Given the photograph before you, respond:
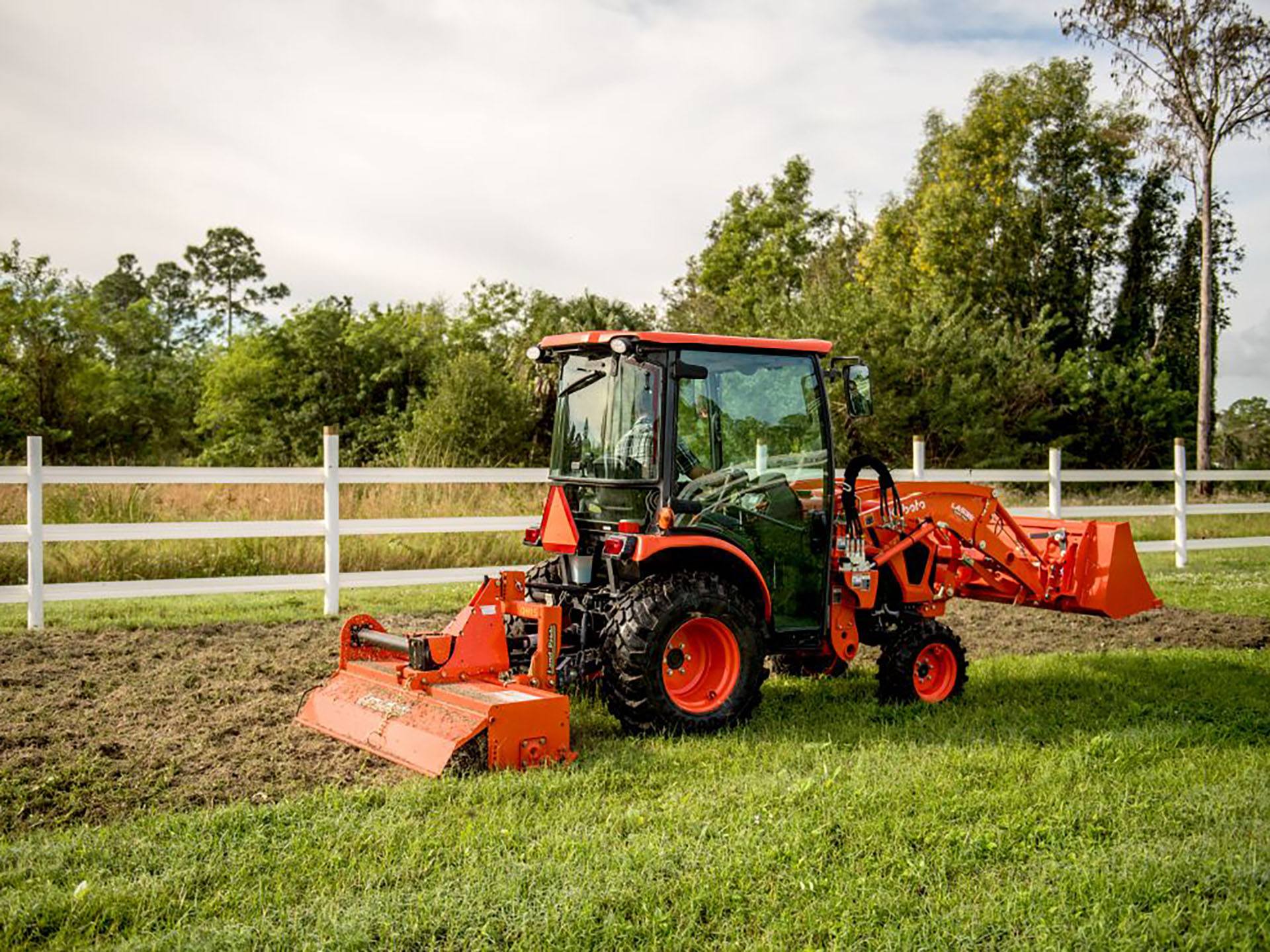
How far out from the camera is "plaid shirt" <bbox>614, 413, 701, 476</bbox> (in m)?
6.42

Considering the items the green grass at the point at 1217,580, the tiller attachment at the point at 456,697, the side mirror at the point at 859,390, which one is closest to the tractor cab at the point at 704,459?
the side mirror at the point at 859,390

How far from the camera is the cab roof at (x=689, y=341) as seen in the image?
6.39 metres

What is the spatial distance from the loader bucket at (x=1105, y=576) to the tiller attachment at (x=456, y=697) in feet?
12.6

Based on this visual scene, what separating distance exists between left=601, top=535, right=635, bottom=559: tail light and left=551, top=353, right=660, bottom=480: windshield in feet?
1.30

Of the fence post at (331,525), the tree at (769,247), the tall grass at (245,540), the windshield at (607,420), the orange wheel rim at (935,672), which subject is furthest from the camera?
the tree at (769,247)

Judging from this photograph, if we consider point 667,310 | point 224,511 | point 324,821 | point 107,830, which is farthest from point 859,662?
point 667,310

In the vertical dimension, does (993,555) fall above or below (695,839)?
above

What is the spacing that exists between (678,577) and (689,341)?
4.45 feet

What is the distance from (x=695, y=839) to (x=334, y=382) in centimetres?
2489

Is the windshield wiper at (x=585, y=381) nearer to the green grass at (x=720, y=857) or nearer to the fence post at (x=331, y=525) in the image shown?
the green grass at (x=720, y=857)

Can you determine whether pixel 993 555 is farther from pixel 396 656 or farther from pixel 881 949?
pixel 881 949

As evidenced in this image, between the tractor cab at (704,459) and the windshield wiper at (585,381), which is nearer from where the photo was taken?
the tractor cab at (704,459)

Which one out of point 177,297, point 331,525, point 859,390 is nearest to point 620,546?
point 859,390

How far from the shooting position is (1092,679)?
26.1 feet
